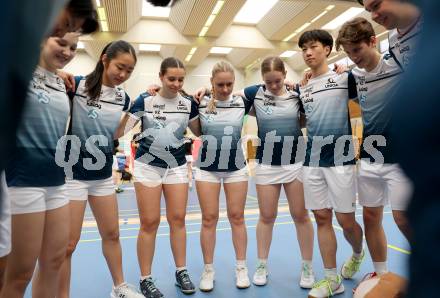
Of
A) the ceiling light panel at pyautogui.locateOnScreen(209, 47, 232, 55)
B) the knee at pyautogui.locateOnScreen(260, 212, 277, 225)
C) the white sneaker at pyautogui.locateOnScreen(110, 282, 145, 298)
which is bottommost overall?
the white sneaker at pyautogui.locateOnScreen(110, 282, 145, 298)

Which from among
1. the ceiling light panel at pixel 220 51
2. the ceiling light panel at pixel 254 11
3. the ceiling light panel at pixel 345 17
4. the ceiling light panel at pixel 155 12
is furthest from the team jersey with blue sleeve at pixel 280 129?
the ceiling light panel at pixel 220 51

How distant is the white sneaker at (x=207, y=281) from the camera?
3.04 m

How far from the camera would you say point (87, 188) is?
A: 2525 mm

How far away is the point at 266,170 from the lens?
323 cm

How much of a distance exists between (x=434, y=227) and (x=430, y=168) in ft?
0.23

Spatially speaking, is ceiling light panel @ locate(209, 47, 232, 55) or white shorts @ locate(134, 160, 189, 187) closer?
white shorts @ locate(134, 160, 189, 187)

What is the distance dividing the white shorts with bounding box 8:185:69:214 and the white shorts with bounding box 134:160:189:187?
3.50 feet

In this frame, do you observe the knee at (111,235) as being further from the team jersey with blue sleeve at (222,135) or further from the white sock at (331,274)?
the white sock at (331,274)

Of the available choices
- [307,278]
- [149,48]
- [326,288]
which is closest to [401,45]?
[326,288]

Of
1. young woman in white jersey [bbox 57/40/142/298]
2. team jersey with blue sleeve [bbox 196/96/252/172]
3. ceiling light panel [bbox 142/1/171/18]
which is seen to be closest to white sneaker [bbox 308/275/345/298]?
team jersey with blue sleeve [bbox 196/96/252/172]

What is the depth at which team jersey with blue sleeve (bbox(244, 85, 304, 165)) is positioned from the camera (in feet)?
10.5

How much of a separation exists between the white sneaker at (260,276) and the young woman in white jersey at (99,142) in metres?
1.11

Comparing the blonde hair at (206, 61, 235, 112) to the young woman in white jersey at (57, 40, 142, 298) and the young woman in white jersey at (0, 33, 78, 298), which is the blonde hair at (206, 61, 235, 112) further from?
the young woman in white jersey at (0, 33, 78, 298)

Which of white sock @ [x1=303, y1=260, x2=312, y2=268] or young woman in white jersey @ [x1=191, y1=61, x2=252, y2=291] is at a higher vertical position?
young woman in white jersey @ [x1=191, y1=61, x2=252, y2=291]
